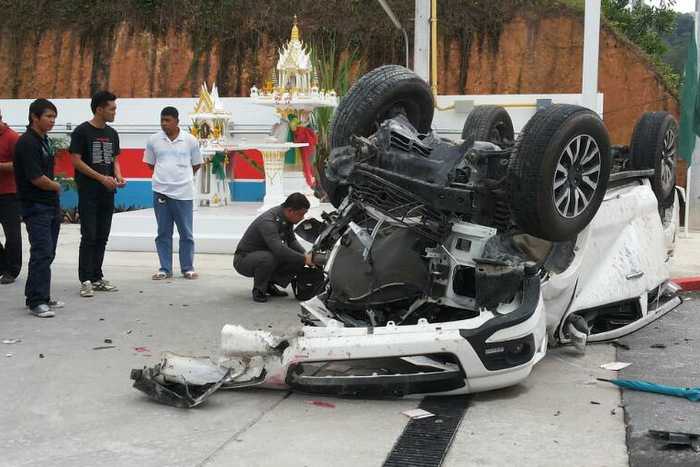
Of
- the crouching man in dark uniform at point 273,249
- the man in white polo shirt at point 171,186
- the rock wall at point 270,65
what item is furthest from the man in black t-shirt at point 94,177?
the rock wall at point 270,65

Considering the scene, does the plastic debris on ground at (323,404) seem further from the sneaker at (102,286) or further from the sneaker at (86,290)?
the sneaker at (102,286)

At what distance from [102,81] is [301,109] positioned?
14147mm

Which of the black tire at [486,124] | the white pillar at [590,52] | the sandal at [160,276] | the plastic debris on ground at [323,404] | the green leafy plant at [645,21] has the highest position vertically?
the green leafy plant at [645,21]

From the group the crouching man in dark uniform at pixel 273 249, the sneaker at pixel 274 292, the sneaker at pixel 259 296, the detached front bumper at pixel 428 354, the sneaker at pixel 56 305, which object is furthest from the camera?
the sneaker at pixel 274 292

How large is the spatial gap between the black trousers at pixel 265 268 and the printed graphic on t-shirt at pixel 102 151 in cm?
149

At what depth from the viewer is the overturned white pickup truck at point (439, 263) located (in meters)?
4.85

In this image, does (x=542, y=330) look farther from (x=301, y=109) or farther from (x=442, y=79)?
(x=442, y=79)

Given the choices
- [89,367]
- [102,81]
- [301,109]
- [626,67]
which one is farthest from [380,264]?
[102,81]

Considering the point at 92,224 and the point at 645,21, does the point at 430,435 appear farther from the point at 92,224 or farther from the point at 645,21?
the point at 645,21

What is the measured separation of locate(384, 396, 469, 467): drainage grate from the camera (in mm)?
4043

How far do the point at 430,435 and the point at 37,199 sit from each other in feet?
13.8

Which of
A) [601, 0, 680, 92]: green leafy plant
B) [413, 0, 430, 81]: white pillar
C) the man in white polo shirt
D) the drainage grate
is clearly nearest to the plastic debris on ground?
the drainage grate

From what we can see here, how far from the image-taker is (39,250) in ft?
23.0

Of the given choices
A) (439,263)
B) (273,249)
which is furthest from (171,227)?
(439,263)
